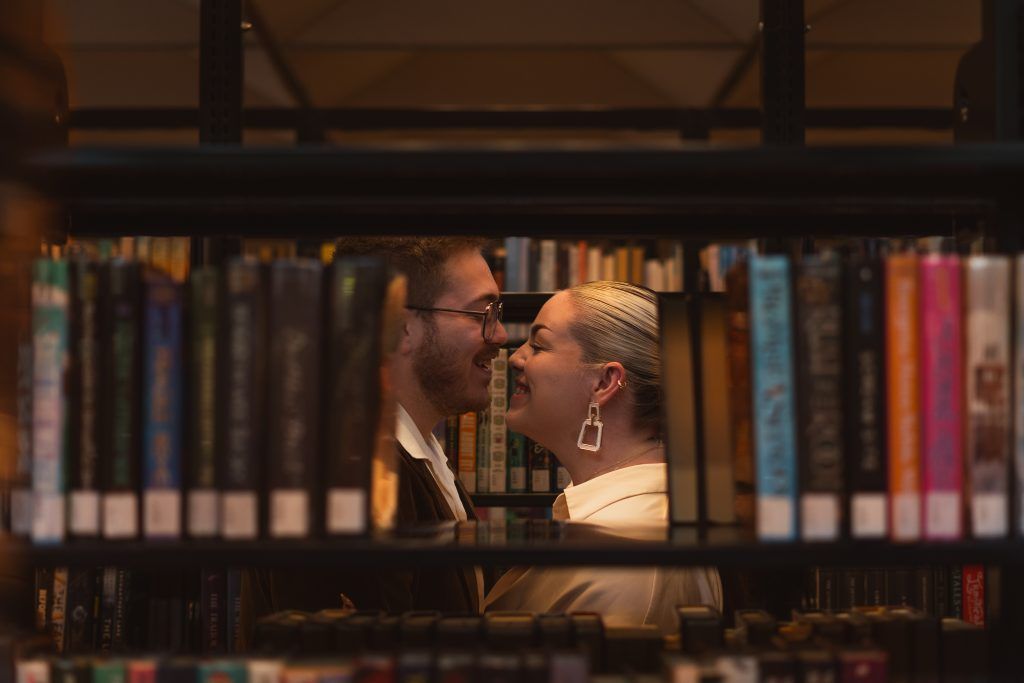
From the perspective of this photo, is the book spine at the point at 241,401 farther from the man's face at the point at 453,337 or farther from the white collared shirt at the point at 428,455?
the man's face at the point at 453,337

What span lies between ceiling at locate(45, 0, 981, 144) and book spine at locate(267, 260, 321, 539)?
323 centimetres

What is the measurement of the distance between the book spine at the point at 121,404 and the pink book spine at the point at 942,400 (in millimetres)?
885

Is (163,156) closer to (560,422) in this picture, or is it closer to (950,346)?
(950,346)

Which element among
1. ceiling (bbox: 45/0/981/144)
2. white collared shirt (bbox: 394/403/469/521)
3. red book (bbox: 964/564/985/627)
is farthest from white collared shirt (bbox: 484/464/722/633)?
ceiling (bbox: 45/0/981/144)

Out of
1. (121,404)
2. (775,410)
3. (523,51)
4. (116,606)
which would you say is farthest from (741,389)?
(523,51)

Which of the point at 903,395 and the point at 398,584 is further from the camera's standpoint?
the point at 398,584

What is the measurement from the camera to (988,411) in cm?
108

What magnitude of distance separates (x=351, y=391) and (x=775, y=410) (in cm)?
48

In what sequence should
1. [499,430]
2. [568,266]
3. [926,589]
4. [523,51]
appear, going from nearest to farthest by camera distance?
1. [926,589]
2. [499,430]
3. [568,266]
4. [523,51]

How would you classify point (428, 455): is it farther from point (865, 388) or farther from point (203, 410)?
point (865, 388)

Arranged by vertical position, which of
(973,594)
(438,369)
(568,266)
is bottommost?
(973,594)

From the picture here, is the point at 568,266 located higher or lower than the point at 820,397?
higher

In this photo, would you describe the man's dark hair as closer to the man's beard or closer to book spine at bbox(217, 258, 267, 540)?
the man's beard

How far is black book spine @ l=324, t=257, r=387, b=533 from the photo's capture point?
3.58 feet
